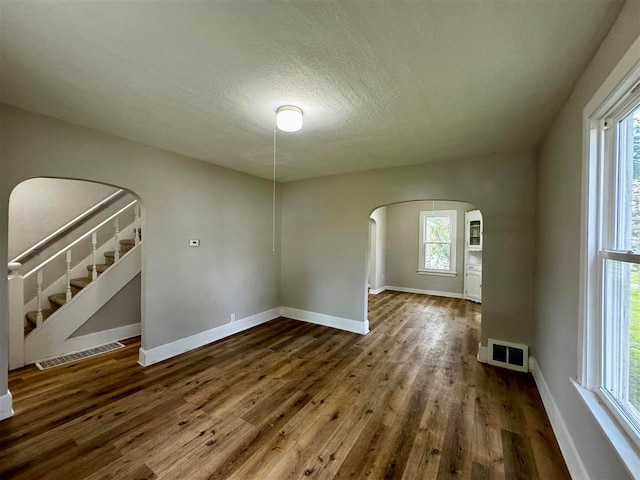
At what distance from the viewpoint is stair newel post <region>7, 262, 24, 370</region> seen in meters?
2.80

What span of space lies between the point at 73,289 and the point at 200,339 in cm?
200

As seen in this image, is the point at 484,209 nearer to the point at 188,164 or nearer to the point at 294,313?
the point at 294,313

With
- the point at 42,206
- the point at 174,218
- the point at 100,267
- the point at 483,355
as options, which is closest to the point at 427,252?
the point at 483,355

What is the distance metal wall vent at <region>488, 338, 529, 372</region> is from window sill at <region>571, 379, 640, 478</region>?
1.64m

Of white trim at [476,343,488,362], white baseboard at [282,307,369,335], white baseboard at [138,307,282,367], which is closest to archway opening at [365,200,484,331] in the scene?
white baseboard at [282,307,369,335]

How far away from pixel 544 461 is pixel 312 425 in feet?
5.16

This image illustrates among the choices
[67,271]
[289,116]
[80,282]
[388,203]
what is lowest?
[80,282]

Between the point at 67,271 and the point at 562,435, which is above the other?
the point at 67,271

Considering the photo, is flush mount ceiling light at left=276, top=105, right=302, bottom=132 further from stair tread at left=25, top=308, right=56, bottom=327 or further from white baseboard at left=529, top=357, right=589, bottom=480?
stair tread at left=25, top=308, right=56, bottom=327

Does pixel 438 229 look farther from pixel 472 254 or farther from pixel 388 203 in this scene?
pixel 388 203

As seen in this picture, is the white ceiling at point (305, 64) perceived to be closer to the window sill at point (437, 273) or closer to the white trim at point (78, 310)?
the white trim at point (78, 310)

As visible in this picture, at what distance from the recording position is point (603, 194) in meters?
1.42

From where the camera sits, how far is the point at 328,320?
4340 mm

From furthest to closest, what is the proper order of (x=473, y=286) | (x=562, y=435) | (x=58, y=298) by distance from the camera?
(x=473, y=286), (x=58, y=298), (x=562, y=435)
